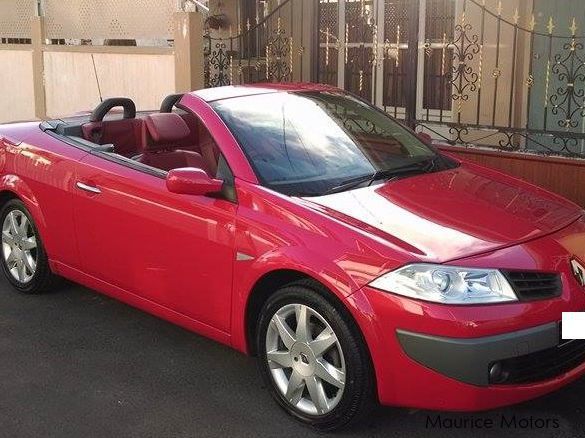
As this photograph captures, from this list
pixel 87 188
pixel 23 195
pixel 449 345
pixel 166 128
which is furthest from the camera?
pixel 23 195

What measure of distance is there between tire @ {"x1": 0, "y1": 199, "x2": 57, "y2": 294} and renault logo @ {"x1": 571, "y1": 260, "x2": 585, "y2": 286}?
3.48 m

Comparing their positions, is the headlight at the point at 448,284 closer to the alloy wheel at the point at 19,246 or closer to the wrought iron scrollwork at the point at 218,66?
the alloy wheel at the point at 19,246

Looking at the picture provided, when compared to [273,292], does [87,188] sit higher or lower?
higher

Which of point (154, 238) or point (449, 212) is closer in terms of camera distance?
→ point (449, 212)

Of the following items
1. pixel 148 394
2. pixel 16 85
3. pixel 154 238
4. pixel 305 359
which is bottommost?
pixel 148 394

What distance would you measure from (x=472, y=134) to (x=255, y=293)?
4.72 meters

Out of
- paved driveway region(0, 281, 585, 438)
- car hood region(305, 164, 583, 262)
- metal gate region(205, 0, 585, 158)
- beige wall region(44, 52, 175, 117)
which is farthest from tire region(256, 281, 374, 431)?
beige wall region(44, 52, 175, 117)

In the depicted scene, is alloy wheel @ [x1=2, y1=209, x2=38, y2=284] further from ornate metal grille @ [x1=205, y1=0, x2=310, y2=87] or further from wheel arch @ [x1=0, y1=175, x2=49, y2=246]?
ornate metal grille @ [x1=205, y1=0, x2=310, y2=87]

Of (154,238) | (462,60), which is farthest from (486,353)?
(462,60)

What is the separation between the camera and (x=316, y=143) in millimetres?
4488

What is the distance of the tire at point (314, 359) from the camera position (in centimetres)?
346

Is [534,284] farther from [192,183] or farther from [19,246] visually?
[19,246]

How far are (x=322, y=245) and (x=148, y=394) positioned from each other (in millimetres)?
1300

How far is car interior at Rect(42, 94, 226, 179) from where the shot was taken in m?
4.73
